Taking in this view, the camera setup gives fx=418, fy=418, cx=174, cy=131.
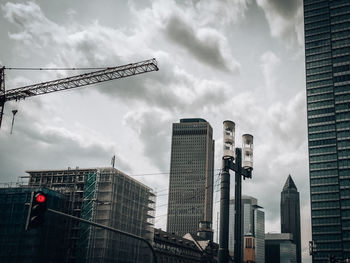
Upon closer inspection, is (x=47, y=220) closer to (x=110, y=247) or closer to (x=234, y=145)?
(x=110, y=247)

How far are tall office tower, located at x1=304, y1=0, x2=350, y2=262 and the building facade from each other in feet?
347

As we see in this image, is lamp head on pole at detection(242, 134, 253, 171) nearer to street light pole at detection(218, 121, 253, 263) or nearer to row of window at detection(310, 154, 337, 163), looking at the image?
street light pole at detection(218, 121, 253, 263)

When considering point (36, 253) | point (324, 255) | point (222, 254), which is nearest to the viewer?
point (222, 254)

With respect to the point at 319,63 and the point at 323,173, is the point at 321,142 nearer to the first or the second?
the point at 323,173

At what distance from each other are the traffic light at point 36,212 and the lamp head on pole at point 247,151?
46474mm

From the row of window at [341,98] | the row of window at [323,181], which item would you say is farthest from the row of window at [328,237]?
the row of window at [341,98]

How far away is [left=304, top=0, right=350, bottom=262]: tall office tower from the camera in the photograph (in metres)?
159

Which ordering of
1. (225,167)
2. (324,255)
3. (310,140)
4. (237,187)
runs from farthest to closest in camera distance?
(310,140) < (324,255) < (237,187) < (225,167)

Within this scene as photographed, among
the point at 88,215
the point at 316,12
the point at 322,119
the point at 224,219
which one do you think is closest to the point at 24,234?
the point at 88,215

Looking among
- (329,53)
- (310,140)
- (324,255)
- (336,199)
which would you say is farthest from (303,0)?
(324,255)

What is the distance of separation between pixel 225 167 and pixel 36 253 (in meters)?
52.0

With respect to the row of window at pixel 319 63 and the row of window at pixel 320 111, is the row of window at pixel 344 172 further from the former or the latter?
the row of window at pixel 319 63

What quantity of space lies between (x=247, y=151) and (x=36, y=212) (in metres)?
47.2

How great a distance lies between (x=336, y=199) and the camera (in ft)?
531
